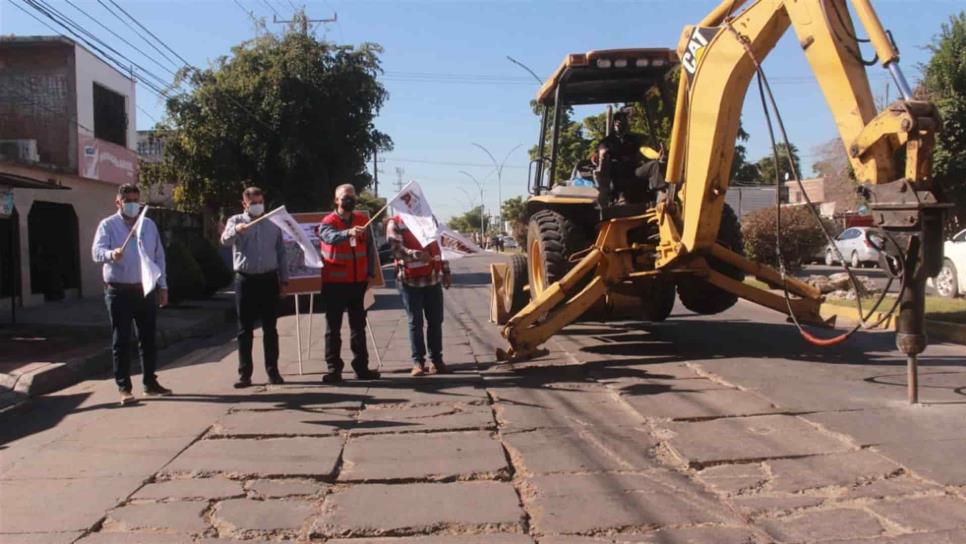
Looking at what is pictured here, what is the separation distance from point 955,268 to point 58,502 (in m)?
13.8

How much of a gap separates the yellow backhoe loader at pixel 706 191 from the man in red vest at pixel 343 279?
4.67ft

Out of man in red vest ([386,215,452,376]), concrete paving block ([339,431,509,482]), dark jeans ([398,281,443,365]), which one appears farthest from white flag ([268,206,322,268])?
concrete paving block ([339,431,509,482])

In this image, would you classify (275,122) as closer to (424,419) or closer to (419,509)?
(424,419)

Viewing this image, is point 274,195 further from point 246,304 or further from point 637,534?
point 637,534

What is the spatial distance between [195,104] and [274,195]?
10.7 feet

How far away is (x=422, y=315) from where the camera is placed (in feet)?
25.4

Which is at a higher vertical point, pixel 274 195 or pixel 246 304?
pixel 274 195

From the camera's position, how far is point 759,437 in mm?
5227

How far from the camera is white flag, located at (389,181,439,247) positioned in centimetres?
749

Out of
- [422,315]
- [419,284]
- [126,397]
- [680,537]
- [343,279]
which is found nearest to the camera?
[680,537]

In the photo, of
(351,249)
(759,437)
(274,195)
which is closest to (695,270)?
(759,437)

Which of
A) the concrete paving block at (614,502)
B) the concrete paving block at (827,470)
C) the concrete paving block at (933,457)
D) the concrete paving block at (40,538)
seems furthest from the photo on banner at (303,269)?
the concrete paving block at (933,457)

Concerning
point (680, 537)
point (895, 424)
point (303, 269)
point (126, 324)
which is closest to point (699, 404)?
point (895, 424)

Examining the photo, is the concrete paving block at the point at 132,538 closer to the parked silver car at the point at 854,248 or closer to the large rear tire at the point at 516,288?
the large rear tire at the point at 516,288
